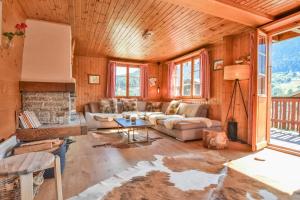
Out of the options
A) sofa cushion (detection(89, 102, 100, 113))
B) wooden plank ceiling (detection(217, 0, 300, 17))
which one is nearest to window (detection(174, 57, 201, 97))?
wooden plank ceiling (detection(217, 0, 300, 17))

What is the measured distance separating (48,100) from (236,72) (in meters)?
3.74

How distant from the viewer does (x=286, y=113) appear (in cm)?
476

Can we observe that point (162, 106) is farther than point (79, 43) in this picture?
Yes

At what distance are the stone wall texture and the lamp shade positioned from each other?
336cm

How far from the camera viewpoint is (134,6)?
2650 mm

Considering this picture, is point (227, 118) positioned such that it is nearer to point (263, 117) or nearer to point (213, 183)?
point (263, 117)

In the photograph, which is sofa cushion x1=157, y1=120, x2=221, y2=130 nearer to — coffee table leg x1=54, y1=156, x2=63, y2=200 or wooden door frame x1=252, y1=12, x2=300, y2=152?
wooden door frame x1=252, y1=12, x2=300, y2=152

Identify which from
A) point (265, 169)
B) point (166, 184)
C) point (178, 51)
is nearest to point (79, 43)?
point (178, 51)

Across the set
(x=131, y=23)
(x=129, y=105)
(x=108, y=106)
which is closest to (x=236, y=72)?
(x=131, y=23)

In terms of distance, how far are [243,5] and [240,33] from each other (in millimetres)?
1381

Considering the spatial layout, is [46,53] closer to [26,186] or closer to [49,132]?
[49,132]

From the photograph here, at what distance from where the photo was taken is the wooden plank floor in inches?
75.7

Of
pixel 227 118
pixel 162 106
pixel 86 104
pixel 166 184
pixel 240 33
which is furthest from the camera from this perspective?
pixel 162 106

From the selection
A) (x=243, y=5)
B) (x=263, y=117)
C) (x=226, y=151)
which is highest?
(x=243, y=5)
